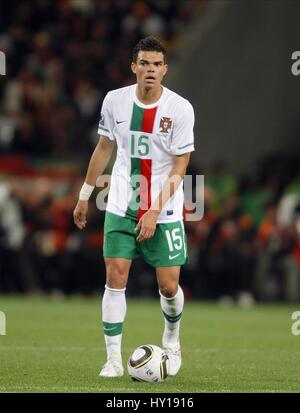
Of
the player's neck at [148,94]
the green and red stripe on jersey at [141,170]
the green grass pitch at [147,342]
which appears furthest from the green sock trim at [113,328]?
the player's neck at [148,94]

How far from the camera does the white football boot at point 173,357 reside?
10.1m

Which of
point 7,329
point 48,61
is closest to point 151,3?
point 48,61

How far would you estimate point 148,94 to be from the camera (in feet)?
32.8

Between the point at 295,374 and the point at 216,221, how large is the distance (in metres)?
10.7

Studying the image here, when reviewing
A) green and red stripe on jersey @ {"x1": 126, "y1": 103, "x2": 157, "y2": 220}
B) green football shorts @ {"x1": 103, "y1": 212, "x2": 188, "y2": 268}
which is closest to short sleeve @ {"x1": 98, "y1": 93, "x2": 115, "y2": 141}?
green and red stripe on jersey @ {"x1": 126, "y1": 103, "x2": 157, "y2": 220}

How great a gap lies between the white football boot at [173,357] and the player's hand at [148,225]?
1.11 m

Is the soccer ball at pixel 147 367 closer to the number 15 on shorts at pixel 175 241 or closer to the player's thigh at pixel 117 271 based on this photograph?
the player's thigh at pixel 117 271

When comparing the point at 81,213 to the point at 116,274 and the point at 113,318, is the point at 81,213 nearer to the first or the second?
the point at 116,274

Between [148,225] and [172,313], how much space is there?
96 centimetres

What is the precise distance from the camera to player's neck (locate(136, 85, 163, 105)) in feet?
32.7

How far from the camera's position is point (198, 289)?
21.2m

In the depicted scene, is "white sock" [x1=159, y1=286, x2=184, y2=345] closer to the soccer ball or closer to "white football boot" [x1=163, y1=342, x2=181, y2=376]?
"white football boot" [x1=163, y1=342, x2=181, y2=376]

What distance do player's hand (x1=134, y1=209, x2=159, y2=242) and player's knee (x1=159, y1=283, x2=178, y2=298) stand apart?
56 centimetres

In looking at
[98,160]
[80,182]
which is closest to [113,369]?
[98,160]
